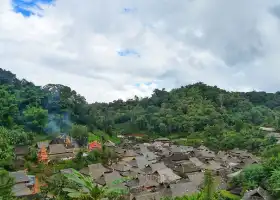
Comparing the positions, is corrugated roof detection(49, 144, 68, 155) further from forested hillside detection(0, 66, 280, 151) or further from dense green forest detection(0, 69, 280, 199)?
forested hillside detection(0, 66, 280, 151)

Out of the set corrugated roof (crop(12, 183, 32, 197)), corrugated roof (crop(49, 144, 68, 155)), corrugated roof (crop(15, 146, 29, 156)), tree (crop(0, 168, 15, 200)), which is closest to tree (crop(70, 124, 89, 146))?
corrugated roof (crop(49, 144, 68, 155))

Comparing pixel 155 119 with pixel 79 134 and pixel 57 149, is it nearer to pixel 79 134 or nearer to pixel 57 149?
pixel 79 134

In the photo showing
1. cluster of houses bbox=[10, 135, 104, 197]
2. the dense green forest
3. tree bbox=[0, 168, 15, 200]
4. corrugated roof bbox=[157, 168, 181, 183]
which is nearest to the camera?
tree bbox=[0, 168, 15, 200]

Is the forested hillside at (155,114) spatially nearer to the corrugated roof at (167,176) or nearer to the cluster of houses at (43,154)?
the cluster of houses at (43,154)

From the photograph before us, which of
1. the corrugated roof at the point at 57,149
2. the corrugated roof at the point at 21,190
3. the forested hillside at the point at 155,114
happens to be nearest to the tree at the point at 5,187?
the corrugated roof at the point at 21,190

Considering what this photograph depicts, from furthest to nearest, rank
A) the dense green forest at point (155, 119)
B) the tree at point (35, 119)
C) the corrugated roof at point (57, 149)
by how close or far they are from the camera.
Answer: the tree at point (35, 119) < the dense green forest at point (155, 119) < the corrugated roof at point (57, 149)

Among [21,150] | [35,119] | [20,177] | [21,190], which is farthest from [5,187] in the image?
[35,119]

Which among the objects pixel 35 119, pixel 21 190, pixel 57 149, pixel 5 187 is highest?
pixel 35 119
